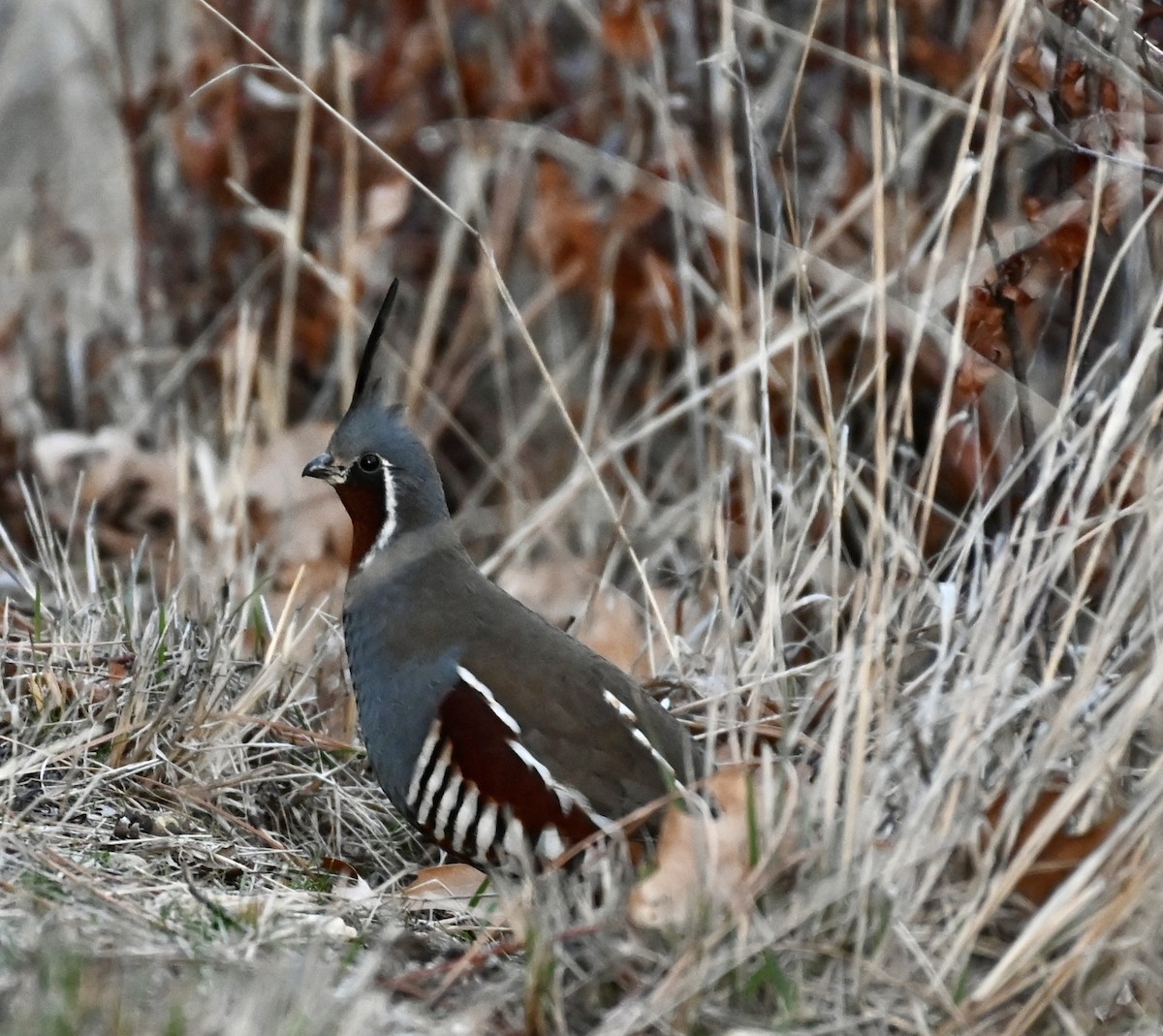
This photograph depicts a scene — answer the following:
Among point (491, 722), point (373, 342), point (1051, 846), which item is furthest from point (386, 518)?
point (1051, 846)

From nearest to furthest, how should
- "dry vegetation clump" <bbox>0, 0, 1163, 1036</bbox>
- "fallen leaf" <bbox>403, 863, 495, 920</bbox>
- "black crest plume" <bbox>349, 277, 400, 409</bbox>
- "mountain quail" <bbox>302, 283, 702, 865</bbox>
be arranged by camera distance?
"dry vegetation clump" <bbox>0, 0, 1163, 1036</bbox> < "fallen leaf" <bbox>403, 863, 495, 920</bbox> < "mountain quail" <bbox>302, 283, 702, 865</bbox> < "black crest plume" <bbox>349, 277, 400, 409</bbox>

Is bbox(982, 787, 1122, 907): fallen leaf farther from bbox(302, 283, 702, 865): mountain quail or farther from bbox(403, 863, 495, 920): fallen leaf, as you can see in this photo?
bbox(403, 863, 495, 920): fallen leaf

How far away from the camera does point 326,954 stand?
3.30 meters

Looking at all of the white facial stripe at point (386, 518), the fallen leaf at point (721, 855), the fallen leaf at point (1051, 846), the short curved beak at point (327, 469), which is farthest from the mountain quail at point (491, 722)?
the fallen leaf at point (1051, 846)

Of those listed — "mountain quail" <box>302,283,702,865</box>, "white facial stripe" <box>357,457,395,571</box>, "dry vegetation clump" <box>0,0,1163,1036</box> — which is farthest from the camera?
"white facial stripe" <box>357,457,395,571</box>

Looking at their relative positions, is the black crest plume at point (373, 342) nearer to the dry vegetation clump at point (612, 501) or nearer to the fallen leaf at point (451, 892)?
the dry vegetation clump at point (612, 501)

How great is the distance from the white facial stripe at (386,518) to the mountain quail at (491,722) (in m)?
0.14

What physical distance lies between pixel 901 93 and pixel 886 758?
14.4ft

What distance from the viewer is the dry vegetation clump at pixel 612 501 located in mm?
3119

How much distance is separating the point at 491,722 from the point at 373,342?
988 mm

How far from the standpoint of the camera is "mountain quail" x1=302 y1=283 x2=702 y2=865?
4.11 m

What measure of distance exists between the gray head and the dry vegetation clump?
1.34 ft

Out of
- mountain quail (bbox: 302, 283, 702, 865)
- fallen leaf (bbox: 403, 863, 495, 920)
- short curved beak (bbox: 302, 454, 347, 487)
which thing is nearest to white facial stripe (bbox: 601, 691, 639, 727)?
mountain quail (bbox: 302, 283, 702, 865)

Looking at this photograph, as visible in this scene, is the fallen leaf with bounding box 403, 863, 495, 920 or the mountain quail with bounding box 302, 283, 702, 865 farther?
the mountain quail with bounding box 302, 283, 702, 865
